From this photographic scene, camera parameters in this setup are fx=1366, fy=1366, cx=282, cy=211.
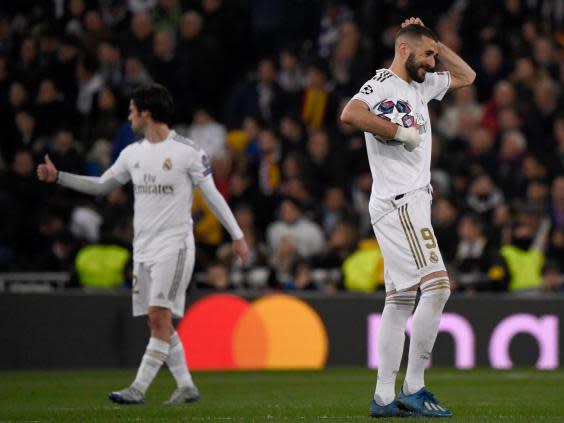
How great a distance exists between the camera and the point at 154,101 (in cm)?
1012

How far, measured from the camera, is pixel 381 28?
66.2 feet

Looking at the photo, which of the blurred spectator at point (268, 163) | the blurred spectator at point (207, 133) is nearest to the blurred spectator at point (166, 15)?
the blurred spectator at point (207, 133)

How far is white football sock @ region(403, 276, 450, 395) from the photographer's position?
27.6 ft

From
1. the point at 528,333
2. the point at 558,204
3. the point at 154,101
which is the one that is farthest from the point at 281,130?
the point at 154,101

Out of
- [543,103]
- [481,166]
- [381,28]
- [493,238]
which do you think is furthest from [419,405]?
[381,28]

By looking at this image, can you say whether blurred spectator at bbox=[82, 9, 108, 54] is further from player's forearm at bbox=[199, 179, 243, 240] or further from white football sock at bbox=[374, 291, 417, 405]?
white football sock at bbox=[374, 291, 417, 405]

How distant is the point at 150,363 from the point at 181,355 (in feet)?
1.23

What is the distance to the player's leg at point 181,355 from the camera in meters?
10.1

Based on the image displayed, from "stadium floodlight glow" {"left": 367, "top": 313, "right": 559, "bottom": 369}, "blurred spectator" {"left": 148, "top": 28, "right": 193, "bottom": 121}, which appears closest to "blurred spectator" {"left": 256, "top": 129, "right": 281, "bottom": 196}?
"blurred spectator" {"left": 148, "top": 28, "right": 193, "bottom": 121}

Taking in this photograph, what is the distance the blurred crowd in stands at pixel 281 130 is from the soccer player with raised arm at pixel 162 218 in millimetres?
5701

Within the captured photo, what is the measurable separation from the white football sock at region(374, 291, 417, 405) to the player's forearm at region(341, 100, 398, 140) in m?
1.02

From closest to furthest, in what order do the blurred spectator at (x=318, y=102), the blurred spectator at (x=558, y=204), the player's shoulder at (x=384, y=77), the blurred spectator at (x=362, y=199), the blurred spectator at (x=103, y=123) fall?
the player's shoulder at (x=384, y=77)
the blurred spectator at (x=558, y=204)
the blurred spectator at (x=362, y=199)
the blurred spectator at (x=103, y=123)
the blurred spectator at (x=318, y=102)

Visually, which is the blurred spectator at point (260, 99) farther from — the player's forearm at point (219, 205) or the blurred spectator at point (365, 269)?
the player's forearm at point (219, 205)

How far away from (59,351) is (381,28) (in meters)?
7.79
